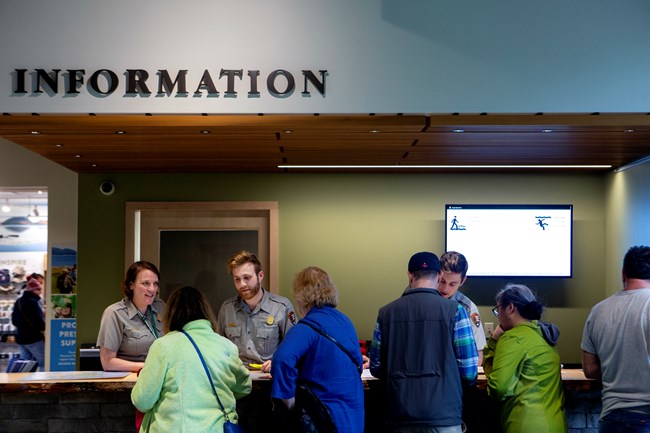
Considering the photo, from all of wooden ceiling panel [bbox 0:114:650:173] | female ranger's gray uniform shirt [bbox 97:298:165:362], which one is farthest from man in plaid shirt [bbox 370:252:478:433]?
female ranger's gray uniform shirt [bbox 97:298:165:362]

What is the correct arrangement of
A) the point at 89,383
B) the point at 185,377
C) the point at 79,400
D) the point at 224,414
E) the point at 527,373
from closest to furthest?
the point at 185,377 < the point at 224,414 < the point at 527,373 < the point at 89,383 < the point at 79,400

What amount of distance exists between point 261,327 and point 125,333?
2.57ft

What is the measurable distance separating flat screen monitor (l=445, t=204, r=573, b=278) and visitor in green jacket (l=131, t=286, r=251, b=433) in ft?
11.8

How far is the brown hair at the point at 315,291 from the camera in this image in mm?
3627

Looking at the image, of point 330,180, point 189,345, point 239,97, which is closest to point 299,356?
point 189,345

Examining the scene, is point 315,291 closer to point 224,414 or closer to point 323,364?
point 323,364

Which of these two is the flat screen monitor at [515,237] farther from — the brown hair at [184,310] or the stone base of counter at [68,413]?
the brown hair at [184,310]

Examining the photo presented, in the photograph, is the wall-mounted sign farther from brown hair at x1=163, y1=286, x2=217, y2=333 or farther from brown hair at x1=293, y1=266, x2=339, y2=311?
brown hair at x1=163, y1=286, x2=217, y2=333

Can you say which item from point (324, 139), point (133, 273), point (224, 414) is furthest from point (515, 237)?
point (224, 414)

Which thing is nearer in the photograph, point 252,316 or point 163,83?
point 163,83

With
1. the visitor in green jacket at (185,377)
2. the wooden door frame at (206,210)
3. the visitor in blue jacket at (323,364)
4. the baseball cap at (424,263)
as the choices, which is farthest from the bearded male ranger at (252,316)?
the wooden door frame at (206,210)

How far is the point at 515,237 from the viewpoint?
664cm

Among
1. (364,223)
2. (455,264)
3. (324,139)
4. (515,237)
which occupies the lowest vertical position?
(455,264)

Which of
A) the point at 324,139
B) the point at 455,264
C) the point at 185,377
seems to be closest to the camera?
the point at 185,377
